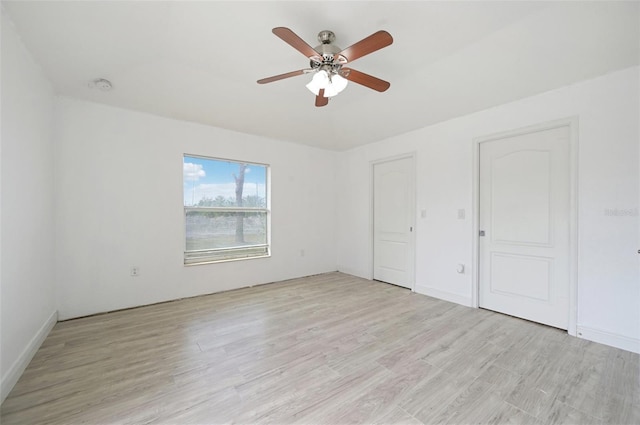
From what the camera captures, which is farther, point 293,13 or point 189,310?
point 189,310

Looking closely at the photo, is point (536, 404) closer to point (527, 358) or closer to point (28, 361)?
point (527, 358)

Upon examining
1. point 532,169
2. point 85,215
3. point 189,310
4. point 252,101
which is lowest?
point 189,310

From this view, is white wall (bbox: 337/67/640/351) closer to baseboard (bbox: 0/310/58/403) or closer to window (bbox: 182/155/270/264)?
window (bbox: 182/155/270/264)

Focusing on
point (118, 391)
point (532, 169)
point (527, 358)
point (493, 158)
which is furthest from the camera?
point (493, 158)

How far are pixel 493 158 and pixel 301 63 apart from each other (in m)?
2.56

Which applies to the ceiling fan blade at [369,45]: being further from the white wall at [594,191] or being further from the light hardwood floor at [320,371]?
→ the light hardwood floor at [320,371]

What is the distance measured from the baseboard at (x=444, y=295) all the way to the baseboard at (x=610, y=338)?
1.06m

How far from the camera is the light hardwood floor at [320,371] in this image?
162 cm

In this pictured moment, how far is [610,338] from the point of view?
241 centimetres

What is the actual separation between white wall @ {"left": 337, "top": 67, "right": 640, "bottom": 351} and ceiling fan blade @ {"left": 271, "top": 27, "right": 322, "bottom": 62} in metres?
2.46

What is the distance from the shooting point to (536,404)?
169 centimetres

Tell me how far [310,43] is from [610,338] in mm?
3855

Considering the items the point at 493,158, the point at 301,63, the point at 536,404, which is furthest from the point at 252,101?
the point at 536,404

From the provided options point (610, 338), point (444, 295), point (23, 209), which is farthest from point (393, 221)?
point (23, 209)
